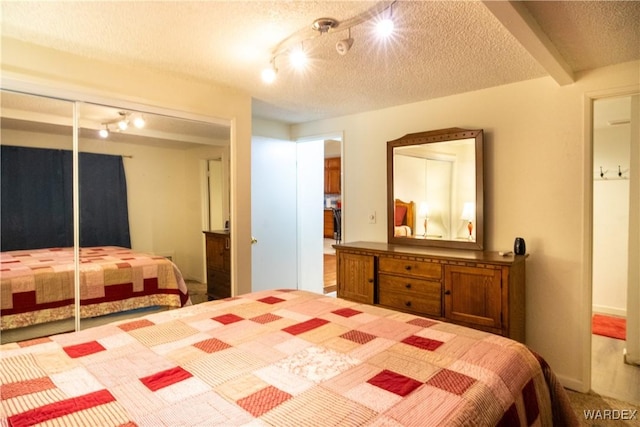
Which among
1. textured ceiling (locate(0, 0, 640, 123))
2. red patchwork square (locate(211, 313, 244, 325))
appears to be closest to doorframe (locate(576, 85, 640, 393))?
textured ceiling (locate(0, 0, 640, 123))

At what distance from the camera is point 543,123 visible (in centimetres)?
268

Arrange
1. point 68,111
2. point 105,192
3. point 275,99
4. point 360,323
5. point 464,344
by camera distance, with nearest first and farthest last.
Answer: point 464,344 < point 360,323 < point 68,111 < point 105,192 < point 275,99

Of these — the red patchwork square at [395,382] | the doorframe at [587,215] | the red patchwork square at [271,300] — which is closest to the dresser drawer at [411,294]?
the doorframe at [587,215]

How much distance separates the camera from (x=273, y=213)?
4.09m

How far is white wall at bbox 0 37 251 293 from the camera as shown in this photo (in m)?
2.09

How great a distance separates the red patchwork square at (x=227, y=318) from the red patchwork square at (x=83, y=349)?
1.56 feet

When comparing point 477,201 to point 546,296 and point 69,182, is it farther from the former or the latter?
point 69,182

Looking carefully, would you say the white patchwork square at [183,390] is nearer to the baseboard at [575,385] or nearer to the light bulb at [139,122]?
the light bulb at [139,122]

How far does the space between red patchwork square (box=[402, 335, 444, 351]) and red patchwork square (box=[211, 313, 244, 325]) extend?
772mm

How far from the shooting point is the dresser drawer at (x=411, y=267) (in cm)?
272

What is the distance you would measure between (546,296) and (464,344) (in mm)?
1718

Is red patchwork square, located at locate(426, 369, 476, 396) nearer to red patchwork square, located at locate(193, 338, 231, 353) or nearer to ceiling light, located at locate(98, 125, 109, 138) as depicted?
red patchwork square, located at locate(193, 338, 231, 353)

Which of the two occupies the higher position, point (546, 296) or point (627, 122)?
point (627, 122)

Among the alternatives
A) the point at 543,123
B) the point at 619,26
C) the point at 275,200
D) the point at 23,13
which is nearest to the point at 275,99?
the point at 275,200
